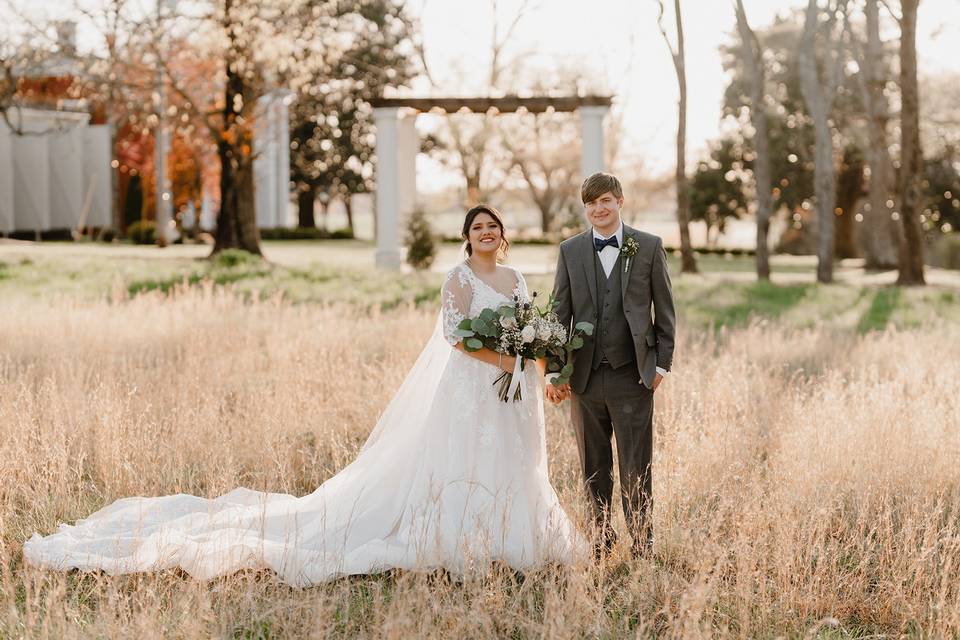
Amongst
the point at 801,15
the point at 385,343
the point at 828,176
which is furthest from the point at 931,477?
the point at 801,15

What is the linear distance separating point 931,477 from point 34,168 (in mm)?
34798

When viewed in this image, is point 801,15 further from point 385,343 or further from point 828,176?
point 385,343

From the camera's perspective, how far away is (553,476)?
6.47 metres

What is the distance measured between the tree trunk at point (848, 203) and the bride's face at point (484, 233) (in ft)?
128

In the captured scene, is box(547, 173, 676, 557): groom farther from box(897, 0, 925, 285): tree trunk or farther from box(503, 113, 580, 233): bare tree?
box(503, 113, 580, 233): bare tree

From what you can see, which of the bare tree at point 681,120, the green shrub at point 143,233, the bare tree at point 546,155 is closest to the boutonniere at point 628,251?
the bare tree at point 681,120

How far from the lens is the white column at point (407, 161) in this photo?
24.1 meters

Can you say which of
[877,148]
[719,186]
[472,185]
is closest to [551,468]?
[877,148]

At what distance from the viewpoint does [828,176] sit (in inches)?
938

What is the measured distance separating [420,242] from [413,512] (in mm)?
17481

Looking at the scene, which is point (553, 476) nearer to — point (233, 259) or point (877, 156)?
point (233, 259)

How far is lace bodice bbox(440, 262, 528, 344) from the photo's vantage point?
518cm

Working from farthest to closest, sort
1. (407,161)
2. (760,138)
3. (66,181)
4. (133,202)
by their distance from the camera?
(133,202)
(66,181)
(407,161)
(760,138)

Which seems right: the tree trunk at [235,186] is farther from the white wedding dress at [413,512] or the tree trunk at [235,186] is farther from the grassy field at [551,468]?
the white wedding dress at [413,512]
